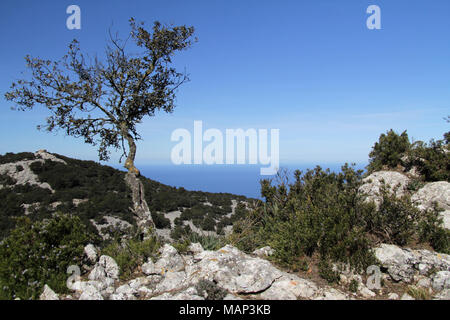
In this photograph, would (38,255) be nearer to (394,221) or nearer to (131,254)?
(131,254)

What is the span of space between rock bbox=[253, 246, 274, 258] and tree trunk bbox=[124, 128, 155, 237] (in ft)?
11.7

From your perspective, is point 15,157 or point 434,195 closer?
point 434,195

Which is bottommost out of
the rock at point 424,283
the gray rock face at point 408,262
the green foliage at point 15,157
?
the rock at point 424,283

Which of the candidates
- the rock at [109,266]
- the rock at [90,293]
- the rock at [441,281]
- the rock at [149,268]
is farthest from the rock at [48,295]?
the rock at [441,281]

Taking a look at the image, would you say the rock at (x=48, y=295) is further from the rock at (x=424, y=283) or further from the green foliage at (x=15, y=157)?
the green foliage at (x=15, y=157)

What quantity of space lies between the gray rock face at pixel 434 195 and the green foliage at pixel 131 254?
9.86 m

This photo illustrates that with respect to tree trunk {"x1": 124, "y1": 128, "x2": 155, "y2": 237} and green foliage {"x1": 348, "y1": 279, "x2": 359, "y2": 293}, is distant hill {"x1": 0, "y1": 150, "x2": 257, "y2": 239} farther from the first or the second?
green foliage {"x1": 348, "y1": 279, "x2": 359, "y2": 293}

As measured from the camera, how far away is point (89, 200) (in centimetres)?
2562

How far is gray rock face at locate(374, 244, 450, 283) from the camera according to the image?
5.59m

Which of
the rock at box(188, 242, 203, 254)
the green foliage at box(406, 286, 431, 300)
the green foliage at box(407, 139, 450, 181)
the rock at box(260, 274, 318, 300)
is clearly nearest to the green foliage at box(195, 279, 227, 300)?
the rock at box(260, 274, 318, 300)

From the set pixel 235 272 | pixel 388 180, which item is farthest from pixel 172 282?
pixel 388 180

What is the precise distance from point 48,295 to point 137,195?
407 cm

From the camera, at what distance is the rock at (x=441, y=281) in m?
5.05
